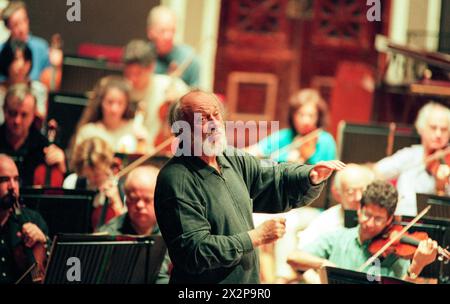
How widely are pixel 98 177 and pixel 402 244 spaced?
57.1 inches

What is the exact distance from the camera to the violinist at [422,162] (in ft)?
14.6

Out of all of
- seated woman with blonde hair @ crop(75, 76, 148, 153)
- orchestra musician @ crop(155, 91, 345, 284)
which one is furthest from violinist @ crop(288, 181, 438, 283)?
seated woman with blonde hair @ crop(75, 76, 148, 153)

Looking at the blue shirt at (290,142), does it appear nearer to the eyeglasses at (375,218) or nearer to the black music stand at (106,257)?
the eyeglasses at (375,218)

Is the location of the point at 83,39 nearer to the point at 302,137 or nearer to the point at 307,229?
the point at 302,137

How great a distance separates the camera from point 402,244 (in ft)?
12.9

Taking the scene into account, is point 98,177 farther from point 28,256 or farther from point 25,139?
point 28,256

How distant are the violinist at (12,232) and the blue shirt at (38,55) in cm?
164

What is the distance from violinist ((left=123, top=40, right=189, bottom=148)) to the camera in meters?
5.51

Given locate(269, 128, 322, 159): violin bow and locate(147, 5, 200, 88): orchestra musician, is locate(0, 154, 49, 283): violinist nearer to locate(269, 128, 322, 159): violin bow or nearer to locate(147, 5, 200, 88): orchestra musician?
locate(269, 128, 322, 159): violin bow

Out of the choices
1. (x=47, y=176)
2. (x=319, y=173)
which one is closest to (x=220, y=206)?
(x=319, y=173)

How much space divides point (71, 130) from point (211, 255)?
7.73 feet

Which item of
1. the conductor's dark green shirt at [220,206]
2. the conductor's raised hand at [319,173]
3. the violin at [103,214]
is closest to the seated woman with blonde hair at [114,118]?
the violin at [103,214]
